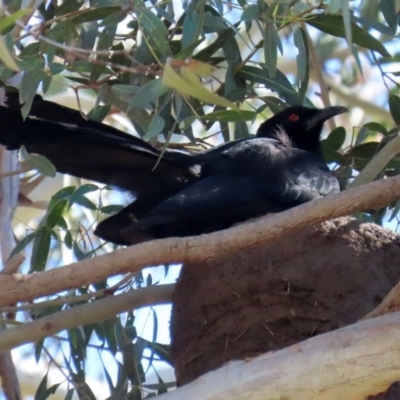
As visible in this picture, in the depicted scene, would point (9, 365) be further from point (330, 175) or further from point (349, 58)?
point (349, 58)

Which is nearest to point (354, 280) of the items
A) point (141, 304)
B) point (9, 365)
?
point (141, 304)

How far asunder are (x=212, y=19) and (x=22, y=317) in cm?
236

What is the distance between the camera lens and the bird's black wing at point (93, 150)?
12.9 ft

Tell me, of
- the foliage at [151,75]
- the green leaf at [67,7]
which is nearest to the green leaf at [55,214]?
the foliage at [151,75]

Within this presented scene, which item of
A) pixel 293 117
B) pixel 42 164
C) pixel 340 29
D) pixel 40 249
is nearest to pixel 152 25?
pixel 42 164

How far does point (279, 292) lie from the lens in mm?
3943

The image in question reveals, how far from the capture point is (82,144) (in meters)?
4.16

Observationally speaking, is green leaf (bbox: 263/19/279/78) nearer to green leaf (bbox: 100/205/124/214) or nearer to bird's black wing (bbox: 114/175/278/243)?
bird's black wing (bbox: 114/175/278/243)

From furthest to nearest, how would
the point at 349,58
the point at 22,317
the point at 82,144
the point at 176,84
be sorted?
the point at 349,58
the point at 22,317
the point at 82,144
the point at 176,84

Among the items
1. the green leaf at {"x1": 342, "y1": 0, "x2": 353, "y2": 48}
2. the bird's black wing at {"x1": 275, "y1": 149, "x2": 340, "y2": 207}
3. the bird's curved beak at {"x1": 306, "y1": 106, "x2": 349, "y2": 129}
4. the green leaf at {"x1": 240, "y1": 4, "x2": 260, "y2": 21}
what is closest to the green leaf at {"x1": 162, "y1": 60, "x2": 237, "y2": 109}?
the green leaf at {"x1": 342, "y1": 0, "x2": 353, "y2": 48}

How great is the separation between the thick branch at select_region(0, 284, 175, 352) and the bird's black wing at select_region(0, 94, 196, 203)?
62 centimetres

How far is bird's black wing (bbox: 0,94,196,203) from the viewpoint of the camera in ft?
12.9

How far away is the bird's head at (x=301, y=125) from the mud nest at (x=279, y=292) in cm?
130

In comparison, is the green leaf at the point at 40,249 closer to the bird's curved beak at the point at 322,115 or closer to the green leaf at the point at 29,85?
the green leaf at the point at 29,85
